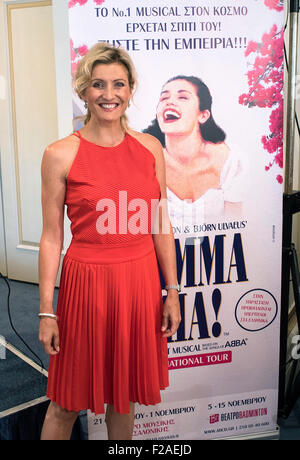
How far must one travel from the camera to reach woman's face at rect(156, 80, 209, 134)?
1.71m

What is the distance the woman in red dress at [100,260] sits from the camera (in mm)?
1424

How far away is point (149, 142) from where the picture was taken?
1570 mm

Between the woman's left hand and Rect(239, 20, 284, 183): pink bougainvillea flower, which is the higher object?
Rect(239, 20, 284, 183): pink bougainvillea flower

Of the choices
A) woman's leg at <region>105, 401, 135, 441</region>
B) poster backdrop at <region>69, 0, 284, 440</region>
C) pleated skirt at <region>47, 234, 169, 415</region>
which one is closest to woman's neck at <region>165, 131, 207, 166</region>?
poster backdrop at <region>69, 0, 284, 440</region>

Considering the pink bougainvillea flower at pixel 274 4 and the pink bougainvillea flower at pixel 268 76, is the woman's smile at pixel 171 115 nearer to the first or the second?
the pink bougainvillea flower at pixel 268 76

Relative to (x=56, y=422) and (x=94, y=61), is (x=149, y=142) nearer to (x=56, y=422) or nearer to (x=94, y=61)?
(x=94, y=61)

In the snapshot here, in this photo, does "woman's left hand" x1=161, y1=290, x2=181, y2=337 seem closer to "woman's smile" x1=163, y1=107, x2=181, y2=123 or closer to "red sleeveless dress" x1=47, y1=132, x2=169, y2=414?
"red sleeveless dress" x1=47, y1=132, x2=169, y2=414

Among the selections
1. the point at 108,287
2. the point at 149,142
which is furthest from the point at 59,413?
the point at 149,142

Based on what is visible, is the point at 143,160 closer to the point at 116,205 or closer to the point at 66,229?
the point at 116,205

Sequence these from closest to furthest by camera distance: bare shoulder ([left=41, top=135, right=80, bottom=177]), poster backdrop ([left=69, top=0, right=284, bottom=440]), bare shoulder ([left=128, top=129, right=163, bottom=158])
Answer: bare shoulder ([left=41, top=135, right=80, bottom=177])
bare shoulder ([left=128, top=129, right=163, bottom=158])
poster backdrop ([left=69, top=0, right=284, bottom=440])

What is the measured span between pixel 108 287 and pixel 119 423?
0.47 m

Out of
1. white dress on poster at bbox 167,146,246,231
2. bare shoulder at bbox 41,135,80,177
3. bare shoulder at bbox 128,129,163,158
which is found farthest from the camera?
white dress on poster at bbox 167,146,246,231

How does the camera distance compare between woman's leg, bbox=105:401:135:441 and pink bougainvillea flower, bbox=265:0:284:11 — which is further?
pink bougainvillea flower, bbox=265:0:284:11

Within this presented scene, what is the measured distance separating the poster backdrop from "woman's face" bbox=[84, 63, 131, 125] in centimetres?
20
